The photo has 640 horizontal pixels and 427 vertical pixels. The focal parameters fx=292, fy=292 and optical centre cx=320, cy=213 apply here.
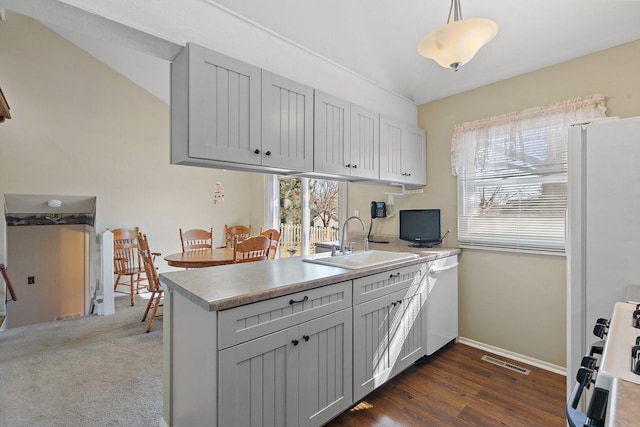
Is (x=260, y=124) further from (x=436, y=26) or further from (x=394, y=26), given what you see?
(x=436, y=26)

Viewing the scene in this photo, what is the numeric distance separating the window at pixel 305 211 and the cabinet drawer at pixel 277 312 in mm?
2133

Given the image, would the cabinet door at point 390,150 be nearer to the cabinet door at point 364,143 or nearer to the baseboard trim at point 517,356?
the cabinet door at point 364,143

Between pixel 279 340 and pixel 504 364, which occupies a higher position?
pixel 279 340

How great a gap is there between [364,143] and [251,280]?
155 cm

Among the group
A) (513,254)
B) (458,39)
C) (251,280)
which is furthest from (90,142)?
(513,254)

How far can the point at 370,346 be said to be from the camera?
1.90 meters

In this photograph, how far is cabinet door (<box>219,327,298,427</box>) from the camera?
122 centimetres

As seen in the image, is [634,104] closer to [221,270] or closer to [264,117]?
[264,117]

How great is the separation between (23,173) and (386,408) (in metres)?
4.72

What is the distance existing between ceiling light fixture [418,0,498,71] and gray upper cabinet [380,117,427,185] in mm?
1140

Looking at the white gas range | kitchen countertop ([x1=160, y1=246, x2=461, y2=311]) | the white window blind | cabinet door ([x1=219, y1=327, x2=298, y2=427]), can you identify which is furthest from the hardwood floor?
the white gas range

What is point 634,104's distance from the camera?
6.57ft

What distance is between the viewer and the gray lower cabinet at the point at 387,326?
1826 millimetres

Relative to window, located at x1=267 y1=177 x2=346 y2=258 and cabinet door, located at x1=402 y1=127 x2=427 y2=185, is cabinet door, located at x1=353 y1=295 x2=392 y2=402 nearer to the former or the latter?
cabinet door, located at x1=402 y1=127 x2=427 y2=185
